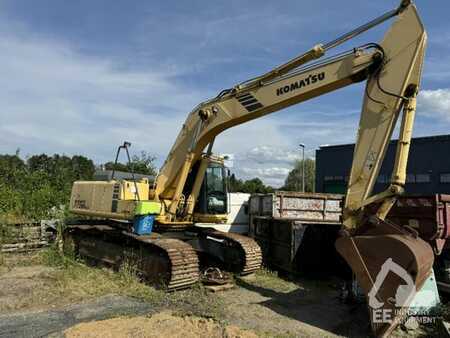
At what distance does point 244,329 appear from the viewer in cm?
612

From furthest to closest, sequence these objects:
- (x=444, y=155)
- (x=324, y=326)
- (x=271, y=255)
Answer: (x=444, y=155)
(x=271, y=255)
(x=324, y=326)

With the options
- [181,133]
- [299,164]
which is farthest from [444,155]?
[299,164]

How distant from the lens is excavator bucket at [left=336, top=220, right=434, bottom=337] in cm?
578

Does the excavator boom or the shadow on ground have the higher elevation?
the excavator boom

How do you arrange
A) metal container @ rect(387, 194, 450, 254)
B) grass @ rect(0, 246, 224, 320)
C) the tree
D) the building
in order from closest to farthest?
1. grass @ rect(0, 246, 224, 320)
2. metal container @ rect(387, 194, 450, 254)
3. the building
4. the tree

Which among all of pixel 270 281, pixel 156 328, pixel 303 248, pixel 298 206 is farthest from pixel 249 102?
pixel 298 206

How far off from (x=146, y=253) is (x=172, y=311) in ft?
8.03

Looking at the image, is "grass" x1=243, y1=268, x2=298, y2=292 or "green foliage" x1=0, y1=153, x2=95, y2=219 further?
"green foliage" x1=0, y1=153, x2=95, y2=219

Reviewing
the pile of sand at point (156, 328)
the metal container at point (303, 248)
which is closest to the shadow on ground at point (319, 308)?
the metal container at point (303, 248)

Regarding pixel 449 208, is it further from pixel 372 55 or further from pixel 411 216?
pixel 372 55

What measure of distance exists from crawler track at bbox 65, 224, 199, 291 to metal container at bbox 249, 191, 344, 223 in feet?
14.6

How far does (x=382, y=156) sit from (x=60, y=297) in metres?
5.74

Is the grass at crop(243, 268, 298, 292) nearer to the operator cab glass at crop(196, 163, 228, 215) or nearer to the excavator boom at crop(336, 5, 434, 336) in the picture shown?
the operator cab glass at crop(196, 163, 228, 215)

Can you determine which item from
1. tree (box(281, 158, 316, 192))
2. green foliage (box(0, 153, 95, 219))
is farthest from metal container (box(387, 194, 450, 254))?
tree (box(281, 158, 316, 192))
